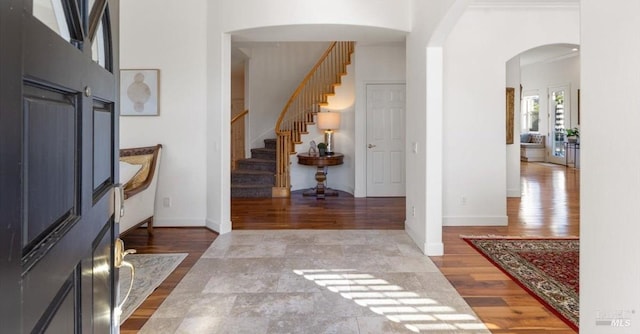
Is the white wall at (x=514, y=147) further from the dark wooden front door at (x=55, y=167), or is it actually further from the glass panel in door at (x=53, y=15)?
the glass panel in door at (x=53, y=15)

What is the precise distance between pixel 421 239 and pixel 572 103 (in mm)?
10061

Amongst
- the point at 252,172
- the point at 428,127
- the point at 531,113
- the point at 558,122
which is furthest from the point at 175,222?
the point at 531,113

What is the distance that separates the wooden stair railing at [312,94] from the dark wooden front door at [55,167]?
640cm

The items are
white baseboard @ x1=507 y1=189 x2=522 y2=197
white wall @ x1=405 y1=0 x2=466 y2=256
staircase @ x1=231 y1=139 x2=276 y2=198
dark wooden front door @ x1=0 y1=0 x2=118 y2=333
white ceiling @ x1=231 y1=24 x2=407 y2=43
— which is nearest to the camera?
dark wooden front door @ x1=0 y1=0 x2=118 y2=333

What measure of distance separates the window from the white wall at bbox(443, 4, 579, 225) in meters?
9.27

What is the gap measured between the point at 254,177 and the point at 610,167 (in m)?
6.68

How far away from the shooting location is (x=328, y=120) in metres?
7.34

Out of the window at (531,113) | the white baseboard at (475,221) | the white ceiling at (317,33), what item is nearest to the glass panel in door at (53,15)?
the white ceiling at (317,33)

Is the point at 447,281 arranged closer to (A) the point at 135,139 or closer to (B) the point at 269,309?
(B) the point at 269,309

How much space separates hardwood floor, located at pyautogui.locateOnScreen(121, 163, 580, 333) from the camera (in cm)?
256

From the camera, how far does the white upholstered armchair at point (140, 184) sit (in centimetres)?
400

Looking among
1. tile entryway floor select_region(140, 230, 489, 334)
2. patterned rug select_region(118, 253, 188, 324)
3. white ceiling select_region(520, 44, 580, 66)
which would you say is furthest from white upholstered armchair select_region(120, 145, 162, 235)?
white ceiling select_region(520, 44, 580, 66)

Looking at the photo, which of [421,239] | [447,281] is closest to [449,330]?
[447,281]

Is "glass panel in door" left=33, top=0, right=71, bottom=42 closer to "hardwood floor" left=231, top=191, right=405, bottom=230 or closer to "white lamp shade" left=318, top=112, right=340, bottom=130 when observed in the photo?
"hardwood floor" left=231, top=191, right=405, bottom=230
